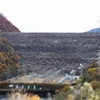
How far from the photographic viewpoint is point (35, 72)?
34594mm

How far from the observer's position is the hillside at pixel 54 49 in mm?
38656

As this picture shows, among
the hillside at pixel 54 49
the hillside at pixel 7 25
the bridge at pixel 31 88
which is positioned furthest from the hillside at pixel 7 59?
the hillside at pixel 7 25

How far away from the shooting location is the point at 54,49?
43.2 m

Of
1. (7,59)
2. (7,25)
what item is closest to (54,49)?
(7,59)

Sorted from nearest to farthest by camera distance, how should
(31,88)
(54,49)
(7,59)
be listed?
(31,88) < (7,59) < (54,49)

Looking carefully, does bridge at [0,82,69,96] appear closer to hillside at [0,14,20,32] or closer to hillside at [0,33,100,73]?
hillside at [0,33,100,73]

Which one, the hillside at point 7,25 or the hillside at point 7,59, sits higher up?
the hillside at point 7,25

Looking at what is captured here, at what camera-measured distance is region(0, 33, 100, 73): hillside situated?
3866 centimetres

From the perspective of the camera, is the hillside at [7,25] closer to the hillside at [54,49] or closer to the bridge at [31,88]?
the hillside at [54,49]

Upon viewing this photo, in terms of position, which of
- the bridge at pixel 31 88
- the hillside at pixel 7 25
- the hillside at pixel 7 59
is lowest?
the bridge at pixel 31 88

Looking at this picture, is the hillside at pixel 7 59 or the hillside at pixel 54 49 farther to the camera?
the hillside at pixel 54 49

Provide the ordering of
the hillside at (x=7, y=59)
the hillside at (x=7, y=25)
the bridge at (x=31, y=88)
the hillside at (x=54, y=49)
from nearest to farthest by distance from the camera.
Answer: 1. the bridge at (x=31, y=88)
2. the hillside at (x=7, y=59)
3. the hillside at (x=54, y=49)
4. the hillside at (x=7, y=25)

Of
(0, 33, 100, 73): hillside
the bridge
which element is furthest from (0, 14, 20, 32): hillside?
the bridge

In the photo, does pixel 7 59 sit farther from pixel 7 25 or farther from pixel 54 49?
pixel 7 25
